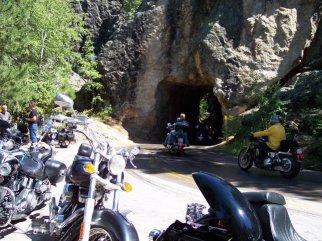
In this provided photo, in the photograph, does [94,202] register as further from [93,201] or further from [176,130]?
[176,130]

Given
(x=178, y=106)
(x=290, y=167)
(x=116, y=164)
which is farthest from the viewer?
(x=178, y=106)

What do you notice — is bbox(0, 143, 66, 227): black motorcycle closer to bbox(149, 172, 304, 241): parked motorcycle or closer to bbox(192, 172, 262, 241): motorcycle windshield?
bbox(149, 172, 304, 241): parked motorcycle

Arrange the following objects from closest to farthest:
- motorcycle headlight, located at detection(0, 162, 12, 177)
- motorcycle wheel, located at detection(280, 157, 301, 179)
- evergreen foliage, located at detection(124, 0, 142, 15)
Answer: motorcycle headlight, located at detection(0, 162, 12, 177) < motorcycle wheel, located at detection(280, 157, 301, 179) < evergreen foliage, located at detection(124, 0, 142, 15)

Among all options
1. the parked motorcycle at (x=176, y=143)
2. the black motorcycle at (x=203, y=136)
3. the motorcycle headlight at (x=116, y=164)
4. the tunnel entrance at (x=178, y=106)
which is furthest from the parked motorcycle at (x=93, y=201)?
the black motorcycle at (x=203, y=136)

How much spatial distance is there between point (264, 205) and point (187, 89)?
2787 centimetres

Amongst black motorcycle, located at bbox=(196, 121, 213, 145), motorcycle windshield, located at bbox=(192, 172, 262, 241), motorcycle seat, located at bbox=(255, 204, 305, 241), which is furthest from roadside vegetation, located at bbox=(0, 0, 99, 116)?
motorcycle seat, located at bbox=(255, 204, 305, 241)

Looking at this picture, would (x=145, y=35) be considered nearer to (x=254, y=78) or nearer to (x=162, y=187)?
(x=254, y=78)

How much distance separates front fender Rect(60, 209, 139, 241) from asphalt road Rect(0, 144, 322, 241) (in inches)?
64.3

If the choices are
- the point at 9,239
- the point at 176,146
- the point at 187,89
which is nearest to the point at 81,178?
the point at 9,239

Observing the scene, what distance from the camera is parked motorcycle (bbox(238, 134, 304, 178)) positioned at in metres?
11.4

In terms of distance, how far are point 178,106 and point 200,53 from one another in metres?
7.65

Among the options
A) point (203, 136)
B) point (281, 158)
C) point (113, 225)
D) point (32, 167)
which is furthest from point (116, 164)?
point (203, 136)

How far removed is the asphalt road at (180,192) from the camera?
610 centimetres

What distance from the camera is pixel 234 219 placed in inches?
111
